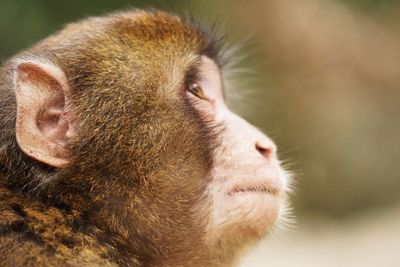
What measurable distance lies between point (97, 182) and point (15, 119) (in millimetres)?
467

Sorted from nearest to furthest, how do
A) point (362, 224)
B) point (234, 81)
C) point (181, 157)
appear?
point (181, 157) → point (234, 81) → point (362, 224)

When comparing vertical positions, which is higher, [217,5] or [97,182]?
[217,5]

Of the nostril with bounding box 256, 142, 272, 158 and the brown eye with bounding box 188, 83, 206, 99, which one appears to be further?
the brown eye with bounding box 188, 83, 206, 99

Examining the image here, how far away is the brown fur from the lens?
362cm

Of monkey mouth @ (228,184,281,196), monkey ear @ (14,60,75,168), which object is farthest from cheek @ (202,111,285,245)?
monkey ear @ (14,60,75,168)

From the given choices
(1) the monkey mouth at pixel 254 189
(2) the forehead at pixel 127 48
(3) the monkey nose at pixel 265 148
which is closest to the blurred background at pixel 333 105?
(2) the forehead at pixel 127 48

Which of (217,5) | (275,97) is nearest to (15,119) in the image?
(217,5)

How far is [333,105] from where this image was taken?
406 inches

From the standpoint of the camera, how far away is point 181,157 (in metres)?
3.93

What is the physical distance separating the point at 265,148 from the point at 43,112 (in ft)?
3.40

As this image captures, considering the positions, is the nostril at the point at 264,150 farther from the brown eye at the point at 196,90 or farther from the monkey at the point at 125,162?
the brown eye at the point at 196,90

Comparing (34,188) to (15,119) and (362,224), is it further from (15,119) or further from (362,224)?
(362,224)

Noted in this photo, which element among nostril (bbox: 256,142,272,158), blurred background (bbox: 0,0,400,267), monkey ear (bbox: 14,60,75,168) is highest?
blurred background (bbox: 0,0,400,267)

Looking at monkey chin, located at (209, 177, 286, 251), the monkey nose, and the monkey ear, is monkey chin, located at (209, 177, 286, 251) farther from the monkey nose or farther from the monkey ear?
the monkey ear
